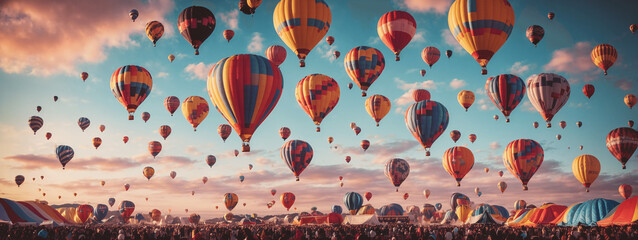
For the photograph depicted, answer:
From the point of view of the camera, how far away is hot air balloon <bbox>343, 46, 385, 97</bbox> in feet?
98.2

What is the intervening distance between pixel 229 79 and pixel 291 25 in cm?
516

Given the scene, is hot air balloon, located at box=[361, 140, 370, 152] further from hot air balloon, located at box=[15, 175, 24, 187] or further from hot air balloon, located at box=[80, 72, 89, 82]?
hot air balloon, located at box=[15, 175, 24, 187]

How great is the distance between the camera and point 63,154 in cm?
4722

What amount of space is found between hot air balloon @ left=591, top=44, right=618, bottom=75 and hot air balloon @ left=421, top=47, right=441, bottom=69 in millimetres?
12513

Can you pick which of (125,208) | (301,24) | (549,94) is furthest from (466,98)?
(125,208)

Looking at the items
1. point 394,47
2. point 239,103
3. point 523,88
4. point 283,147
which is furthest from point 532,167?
point 239,103

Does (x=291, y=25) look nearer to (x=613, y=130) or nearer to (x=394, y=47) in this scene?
(x=394, y=47)

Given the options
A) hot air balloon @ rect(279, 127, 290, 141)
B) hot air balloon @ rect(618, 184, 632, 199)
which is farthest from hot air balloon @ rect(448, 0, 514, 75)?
hot air balloon @ rect(618, 184, 632, 199)

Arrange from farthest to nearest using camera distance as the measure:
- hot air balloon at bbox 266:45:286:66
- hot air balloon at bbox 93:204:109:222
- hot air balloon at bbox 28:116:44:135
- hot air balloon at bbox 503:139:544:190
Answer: hot air balloon at bbox 93:204:109:222
hot air balloon at bbox 28:116:44:135
hot air balloon at bbox 266:45:286:66
hot air balloon at bbox 503:139:544:190

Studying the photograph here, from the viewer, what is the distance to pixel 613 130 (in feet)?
120

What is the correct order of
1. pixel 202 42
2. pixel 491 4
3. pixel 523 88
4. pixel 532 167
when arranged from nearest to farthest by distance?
pixel 491 4 → pixel 202 42 → pixel 523 88 → pixel 532 167

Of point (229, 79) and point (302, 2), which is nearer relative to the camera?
point (229, 79)

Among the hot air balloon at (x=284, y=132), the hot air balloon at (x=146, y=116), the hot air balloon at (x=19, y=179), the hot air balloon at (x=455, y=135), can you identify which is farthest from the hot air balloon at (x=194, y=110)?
the hot air balloon at (x=19, y=179)

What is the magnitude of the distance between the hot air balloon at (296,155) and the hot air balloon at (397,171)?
30.1 ft
